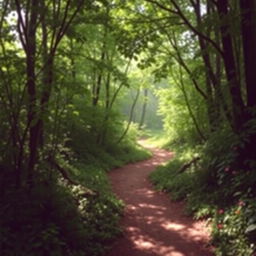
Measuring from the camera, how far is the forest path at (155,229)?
6.11 m

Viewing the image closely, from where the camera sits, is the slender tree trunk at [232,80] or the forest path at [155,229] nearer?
the forest path at [155,229]

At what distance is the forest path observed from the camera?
6.11 m

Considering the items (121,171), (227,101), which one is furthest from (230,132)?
(121,171)

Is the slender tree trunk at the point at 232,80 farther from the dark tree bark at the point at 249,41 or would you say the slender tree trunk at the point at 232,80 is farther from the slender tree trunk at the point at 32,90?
the slender tree trunk at the point at 32,90

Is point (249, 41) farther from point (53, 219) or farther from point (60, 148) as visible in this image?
point (60, 148)

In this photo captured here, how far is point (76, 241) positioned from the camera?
5840mm

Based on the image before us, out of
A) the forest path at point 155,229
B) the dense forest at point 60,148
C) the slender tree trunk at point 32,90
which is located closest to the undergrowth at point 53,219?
the dense forest at point 60,148

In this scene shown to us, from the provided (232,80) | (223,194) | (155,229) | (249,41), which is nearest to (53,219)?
(155,229)

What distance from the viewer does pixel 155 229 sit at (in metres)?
7.24

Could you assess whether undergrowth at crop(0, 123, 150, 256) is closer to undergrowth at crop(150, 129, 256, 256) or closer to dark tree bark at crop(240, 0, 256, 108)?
undergrowth at crop(150, 129, 256, 256)

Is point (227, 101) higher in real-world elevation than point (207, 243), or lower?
higher

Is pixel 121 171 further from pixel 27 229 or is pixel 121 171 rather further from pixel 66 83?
pixel 27 229

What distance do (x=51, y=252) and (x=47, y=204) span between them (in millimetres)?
1163

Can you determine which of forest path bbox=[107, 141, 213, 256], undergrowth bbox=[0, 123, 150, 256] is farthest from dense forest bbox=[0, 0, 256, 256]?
forest path bbox=[107, 141, 213, 256]
